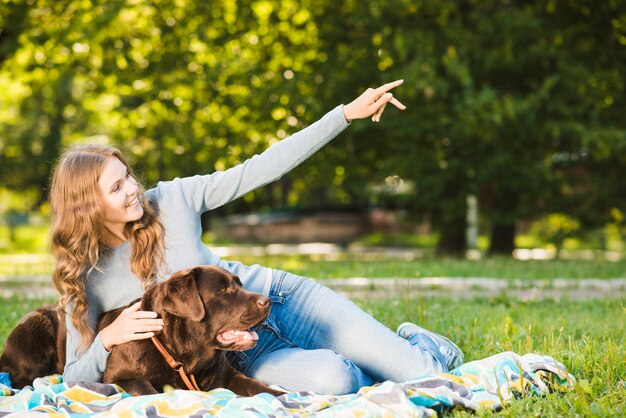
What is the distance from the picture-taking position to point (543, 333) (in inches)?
222

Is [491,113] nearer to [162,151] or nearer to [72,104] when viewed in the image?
[162,151]

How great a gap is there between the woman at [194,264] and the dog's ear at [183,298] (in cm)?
45

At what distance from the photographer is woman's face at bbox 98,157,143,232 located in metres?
4.10

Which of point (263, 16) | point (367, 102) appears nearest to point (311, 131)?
point (367, 102)

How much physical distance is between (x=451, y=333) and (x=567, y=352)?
4.26 ft

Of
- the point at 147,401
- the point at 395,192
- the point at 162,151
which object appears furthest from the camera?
the point at 162,151

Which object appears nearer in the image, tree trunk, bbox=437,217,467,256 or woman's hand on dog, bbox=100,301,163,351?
woman's hand on dog, bbox=100,301,163,351

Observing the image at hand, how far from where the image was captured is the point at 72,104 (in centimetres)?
2938

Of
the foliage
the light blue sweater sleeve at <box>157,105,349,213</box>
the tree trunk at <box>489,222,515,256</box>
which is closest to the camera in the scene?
the light blue sweater sleeve at <box>157,105,349,213</box>

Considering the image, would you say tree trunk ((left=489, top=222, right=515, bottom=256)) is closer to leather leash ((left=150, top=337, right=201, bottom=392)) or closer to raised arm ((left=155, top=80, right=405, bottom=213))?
raised arm ((left=155, top=80, right=405, bottom=213))

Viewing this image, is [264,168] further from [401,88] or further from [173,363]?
[401,88]

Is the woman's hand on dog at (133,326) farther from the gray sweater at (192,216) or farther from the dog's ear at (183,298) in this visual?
the gray sweater at (192,216)

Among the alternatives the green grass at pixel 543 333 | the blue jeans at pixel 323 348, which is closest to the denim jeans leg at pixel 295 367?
the blue jeans at pixel 323 348

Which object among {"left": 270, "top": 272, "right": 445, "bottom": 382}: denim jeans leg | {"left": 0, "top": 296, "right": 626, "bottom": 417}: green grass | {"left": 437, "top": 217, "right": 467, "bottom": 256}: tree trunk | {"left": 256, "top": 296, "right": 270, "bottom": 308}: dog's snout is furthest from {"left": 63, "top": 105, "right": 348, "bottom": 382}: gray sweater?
{"left": 437, "top": 217, "right": 467, "bottom": 256}: tree trunk
